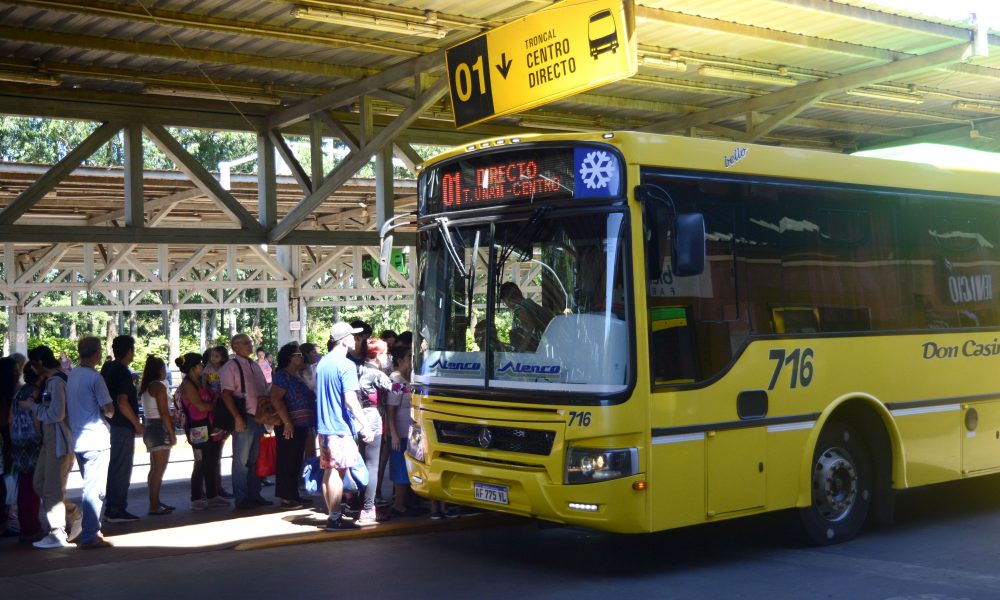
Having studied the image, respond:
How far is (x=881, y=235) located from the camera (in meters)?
9.61

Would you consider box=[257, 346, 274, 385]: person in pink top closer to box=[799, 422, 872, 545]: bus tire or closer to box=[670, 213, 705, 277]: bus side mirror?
box=[799, 422, 872, 545]: bus tire

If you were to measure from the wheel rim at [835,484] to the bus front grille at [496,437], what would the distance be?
237cm

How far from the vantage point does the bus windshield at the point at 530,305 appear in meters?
7.81

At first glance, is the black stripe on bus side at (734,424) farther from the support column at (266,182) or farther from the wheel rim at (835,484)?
the support column at (266,182)

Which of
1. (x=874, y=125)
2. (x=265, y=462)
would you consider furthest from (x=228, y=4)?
(x=874, y=125)

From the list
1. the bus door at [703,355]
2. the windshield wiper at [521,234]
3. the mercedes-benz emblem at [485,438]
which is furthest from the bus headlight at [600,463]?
the windshield wiper at [521,234]

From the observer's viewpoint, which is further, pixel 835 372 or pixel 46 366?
pixel 46 366

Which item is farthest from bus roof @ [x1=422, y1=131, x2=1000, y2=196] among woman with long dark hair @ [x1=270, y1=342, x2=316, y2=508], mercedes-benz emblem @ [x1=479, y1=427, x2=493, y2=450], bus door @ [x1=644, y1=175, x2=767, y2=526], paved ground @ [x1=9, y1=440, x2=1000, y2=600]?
woman with long dark hair @ [x1=270, y1=342, x2=316, y2=508]

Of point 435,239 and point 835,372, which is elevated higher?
point 435,239

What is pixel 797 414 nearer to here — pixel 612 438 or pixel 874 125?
pixel 612 438

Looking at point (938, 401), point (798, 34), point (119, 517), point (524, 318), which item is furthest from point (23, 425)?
point (798, 34)

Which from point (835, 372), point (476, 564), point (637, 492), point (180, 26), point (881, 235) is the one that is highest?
point (180, 26)

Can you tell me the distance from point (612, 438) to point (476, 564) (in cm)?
179

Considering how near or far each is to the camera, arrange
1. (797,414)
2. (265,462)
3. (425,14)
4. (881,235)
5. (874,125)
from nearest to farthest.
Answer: (797,414), (881,235), (425,14), (265,462), (874,125)
